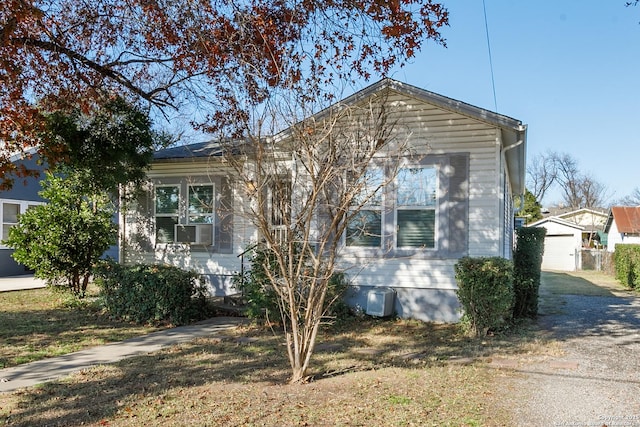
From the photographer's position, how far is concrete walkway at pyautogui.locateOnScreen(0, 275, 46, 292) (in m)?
15.1

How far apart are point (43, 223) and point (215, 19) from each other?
617cm

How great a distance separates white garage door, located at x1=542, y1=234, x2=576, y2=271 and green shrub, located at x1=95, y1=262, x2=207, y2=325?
27.2 meters

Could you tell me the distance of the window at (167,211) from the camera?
12.7m

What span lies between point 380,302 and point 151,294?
4.38 m

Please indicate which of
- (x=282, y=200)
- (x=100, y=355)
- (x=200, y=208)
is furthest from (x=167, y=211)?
(x=282, y=200)

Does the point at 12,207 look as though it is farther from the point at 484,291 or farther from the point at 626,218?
the point at 626,218

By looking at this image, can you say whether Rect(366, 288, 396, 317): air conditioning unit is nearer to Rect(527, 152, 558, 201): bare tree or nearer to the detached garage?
the detached garage

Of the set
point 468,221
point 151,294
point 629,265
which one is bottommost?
point 629,265

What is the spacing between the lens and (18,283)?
16375mm

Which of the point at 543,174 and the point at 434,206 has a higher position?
the point at 543,174

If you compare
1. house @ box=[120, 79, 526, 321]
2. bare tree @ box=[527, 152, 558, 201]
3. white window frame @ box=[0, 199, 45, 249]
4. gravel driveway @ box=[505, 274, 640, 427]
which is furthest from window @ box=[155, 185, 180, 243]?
bare tree @ box=[527, 152, 558, 201]

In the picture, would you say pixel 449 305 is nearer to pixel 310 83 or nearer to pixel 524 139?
pixel 524 139

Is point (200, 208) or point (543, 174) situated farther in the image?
point (543, 174)

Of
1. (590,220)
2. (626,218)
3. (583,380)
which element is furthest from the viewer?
(590,220)
